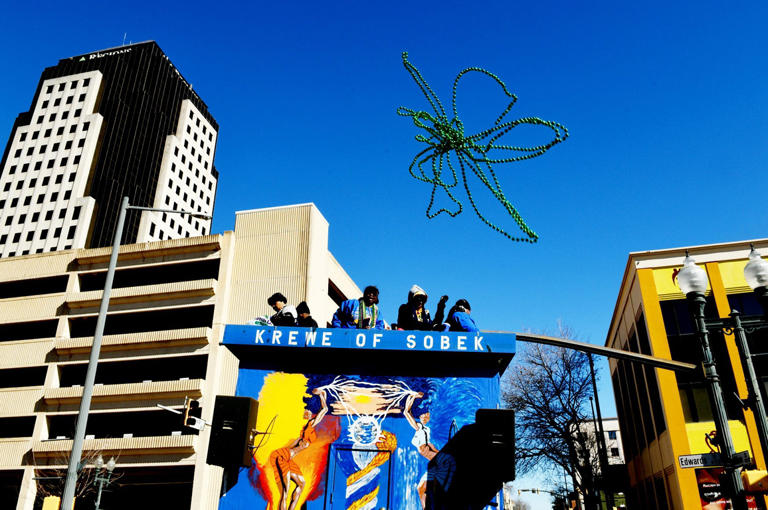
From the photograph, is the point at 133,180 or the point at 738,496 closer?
the point at 738,496

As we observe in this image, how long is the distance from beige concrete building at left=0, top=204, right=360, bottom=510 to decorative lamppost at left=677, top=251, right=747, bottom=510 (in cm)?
3553

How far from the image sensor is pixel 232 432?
6.00 m

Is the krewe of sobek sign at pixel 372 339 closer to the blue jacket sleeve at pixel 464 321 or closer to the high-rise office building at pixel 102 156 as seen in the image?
the blue jacket sleeve at pixel 464 321

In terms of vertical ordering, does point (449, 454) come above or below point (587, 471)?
below

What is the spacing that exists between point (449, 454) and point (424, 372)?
1.15m

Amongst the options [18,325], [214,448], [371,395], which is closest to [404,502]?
[371,395]

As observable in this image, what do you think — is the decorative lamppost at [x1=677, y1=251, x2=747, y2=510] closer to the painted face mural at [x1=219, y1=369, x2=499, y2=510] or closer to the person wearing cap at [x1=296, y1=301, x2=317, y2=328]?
the painted face mural at [x1=219, y1=369, x2=499, y2=510]

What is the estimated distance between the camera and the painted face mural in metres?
7.31

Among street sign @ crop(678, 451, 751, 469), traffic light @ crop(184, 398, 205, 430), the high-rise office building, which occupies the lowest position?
street sign @ crop(678, 451, 751, 469)

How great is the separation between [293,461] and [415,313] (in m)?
3.18

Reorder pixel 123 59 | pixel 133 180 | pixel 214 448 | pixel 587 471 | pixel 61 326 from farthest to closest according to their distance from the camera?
pixel 123 59 < pixel 133 180 < pixel 61 326 < pixel 587 471 < pixel 214 448

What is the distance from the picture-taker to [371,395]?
7863 mm

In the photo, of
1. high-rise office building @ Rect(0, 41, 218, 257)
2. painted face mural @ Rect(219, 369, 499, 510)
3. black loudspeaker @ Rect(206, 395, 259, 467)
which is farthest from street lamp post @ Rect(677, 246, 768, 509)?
high-rise office building @ Rect(0, 41, 218, 257)

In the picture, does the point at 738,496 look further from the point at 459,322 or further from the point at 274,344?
the point at 274,344
